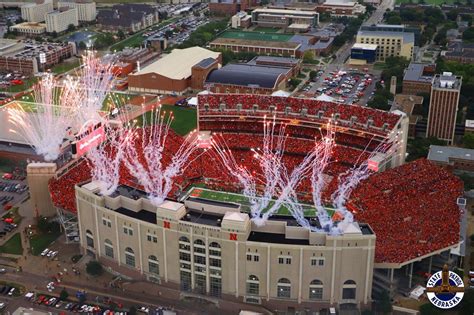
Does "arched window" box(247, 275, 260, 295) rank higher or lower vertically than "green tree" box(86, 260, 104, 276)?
higher

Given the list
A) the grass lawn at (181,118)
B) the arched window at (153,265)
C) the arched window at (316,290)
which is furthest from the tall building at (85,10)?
the arched window at (316,290)

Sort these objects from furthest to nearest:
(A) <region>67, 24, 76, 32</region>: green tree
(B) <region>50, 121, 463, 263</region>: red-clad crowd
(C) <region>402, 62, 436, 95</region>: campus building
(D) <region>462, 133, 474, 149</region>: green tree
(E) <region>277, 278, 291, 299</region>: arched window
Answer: (A) <region>67, 24, 76, 32</region>: green tree → (C) <region>402, 62, 436, 95</region>: campus building → (D) <region>462, 133, 474, 149</region>: green tree → (B) <region>50, 121, 463, 263</region>: red-clad crowd → (E) <region>277, 278, 291, 299</region>: arched window

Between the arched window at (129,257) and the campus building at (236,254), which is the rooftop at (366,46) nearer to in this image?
the campus building at (236,254)

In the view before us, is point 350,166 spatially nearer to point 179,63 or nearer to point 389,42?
point 179,63

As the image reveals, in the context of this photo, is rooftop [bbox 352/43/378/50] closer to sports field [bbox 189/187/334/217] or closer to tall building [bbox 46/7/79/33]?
sports field [bbox 189/187/334/217]

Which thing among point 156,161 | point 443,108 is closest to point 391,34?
point 443,108

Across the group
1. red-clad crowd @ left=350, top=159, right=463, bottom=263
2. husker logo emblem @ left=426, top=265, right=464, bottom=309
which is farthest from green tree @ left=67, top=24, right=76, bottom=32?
husker logo emblem @ left=426, top=265, right=464, bottom=309
